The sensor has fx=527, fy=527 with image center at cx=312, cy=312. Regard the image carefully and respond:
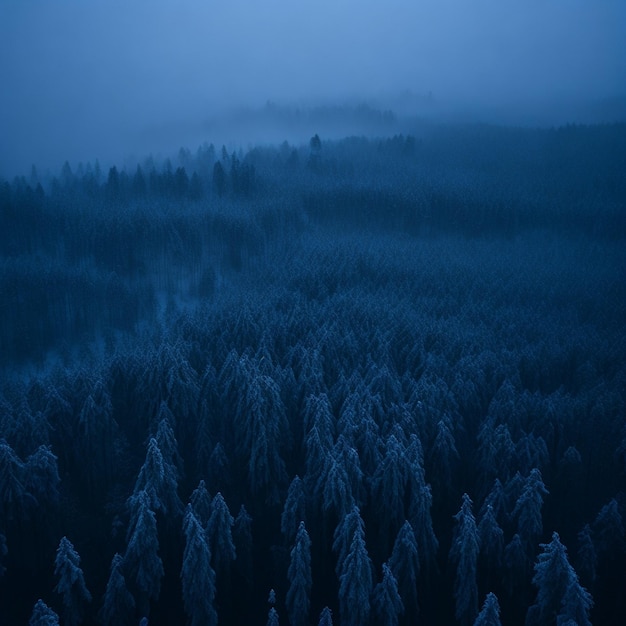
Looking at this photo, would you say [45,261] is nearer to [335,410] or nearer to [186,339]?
[186,339]

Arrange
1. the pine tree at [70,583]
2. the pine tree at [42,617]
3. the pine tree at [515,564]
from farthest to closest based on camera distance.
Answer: the pine tree at [515,564], the pine tree at [70,583], the pine tree at [42,617]

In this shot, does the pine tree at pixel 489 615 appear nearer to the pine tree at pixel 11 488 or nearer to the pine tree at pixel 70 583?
the pine tree at pixel 70 583

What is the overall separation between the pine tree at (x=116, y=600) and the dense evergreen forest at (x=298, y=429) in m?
0.13

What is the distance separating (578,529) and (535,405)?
12.5 m

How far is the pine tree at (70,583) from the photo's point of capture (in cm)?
2866

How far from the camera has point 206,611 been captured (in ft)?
A: 106

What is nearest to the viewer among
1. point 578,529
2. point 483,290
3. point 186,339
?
point 578,529

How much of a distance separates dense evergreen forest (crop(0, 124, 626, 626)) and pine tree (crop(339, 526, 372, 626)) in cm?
15

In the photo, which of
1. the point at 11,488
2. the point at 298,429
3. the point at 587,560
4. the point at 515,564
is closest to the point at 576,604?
the point at 515,564

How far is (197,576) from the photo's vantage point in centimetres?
3128

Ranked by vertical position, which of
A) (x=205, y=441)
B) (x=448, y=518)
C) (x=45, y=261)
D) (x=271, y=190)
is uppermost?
(x=271, y=190)

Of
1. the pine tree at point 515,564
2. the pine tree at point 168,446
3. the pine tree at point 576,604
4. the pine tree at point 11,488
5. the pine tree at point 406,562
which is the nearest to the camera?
the pine tree at point 576,604

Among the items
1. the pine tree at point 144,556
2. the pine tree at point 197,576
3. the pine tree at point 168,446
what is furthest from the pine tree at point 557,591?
the pine tree at point 168,446

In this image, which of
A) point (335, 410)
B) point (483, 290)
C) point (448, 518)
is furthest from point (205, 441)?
point (483, 290)
